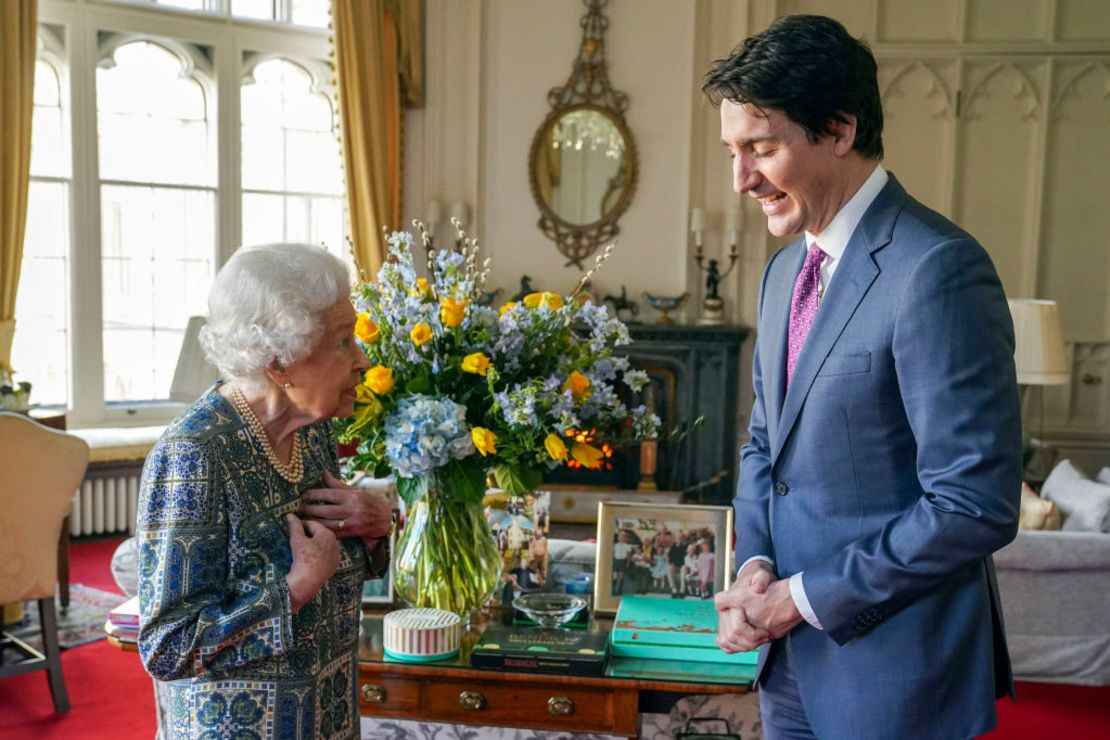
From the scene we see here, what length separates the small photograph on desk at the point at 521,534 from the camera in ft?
7.66

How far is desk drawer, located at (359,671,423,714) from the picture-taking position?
2039 mm

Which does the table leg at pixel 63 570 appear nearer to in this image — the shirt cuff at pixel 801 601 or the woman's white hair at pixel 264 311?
the woman's white hair at pixel 264 311

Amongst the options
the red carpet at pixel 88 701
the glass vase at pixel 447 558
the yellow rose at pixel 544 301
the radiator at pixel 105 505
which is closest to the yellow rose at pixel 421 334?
the yellow rose at pixel 544 301

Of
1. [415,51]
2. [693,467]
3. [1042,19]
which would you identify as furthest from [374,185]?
[1042,19]

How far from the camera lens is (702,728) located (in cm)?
220

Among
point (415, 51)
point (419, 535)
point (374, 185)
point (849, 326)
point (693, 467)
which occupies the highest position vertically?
point (415, 51)

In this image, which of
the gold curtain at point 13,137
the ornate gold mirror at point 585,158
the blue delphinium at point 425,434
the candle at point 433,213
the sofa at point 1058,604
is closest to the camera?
the blue delphinium at point 425,434

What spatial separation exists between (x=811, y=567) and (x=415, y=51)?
5997mm

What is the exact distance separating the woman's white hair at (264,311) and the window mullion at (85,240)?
5117 mm

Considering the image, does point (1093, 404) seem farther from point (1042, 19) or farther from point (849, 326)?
point (849, 326)

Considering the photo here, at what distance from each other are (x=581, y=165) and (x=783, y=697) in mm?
5717

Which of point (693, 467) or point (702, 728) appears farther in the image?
point (693, 467)

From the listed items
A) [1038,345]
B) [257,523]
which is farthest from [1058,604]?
[257,523]

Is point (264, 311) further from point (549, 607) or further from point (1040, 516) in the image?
point (1040, 516)
